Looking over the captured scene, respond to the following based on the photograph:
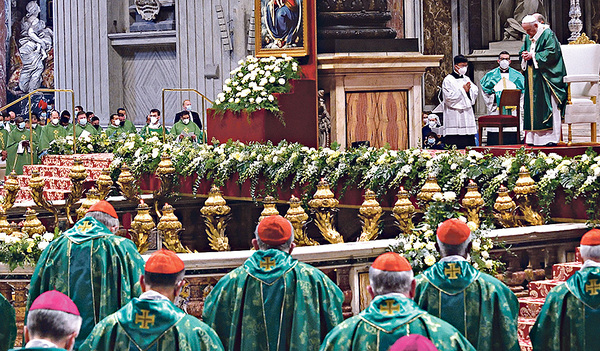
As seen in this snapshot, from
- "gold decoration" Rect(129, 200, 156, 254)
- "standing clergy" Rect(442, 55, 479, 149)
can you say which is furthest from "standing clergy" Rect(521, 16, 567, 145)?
"gold decoration" Rect(129, 200, 156, 254)

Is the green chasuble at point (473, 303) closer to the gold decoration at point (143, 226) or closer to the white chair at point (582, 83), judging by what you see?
the gold decoration at point (143, 226)

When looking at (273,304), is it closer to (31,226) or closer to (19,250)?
(19,250)

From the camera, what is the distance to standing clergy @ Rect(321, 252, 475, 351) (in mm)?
4066

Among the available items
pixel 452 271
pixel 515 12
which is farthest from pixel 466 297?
pixel 515 12

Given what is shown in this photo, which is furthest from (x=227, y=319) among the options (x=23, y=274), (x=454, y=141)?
(x=454, y=141)

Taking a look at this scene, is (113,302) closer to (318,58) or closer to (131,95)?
(318,58)

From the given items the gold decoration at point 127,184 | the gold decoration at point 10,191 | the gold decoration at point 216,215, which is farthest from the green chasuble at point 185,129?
the gold decoration at point 216,215

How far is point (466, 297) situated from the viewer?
5039 millimetres

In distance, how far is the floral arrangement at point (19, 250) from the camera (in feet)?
23.9

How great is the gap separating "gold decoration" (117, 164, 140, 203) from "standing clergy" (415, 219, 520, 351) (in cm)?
730

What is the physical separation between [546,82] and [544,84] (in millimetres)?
36

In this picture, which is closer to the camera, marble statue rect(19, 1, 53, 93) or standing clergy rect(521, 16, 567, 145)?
standing clergy rect(521, 16, 567, 145)

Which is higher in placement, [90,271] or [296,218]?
[296,218]

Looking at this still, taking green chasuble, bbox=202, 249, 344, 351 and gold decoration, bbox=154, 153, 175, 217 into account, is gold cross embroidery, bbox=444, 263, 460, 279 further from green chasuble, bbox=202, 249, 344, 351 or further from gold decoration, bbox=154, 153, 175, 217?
A: gold decoration, bbox=154, 153, 175, 217
